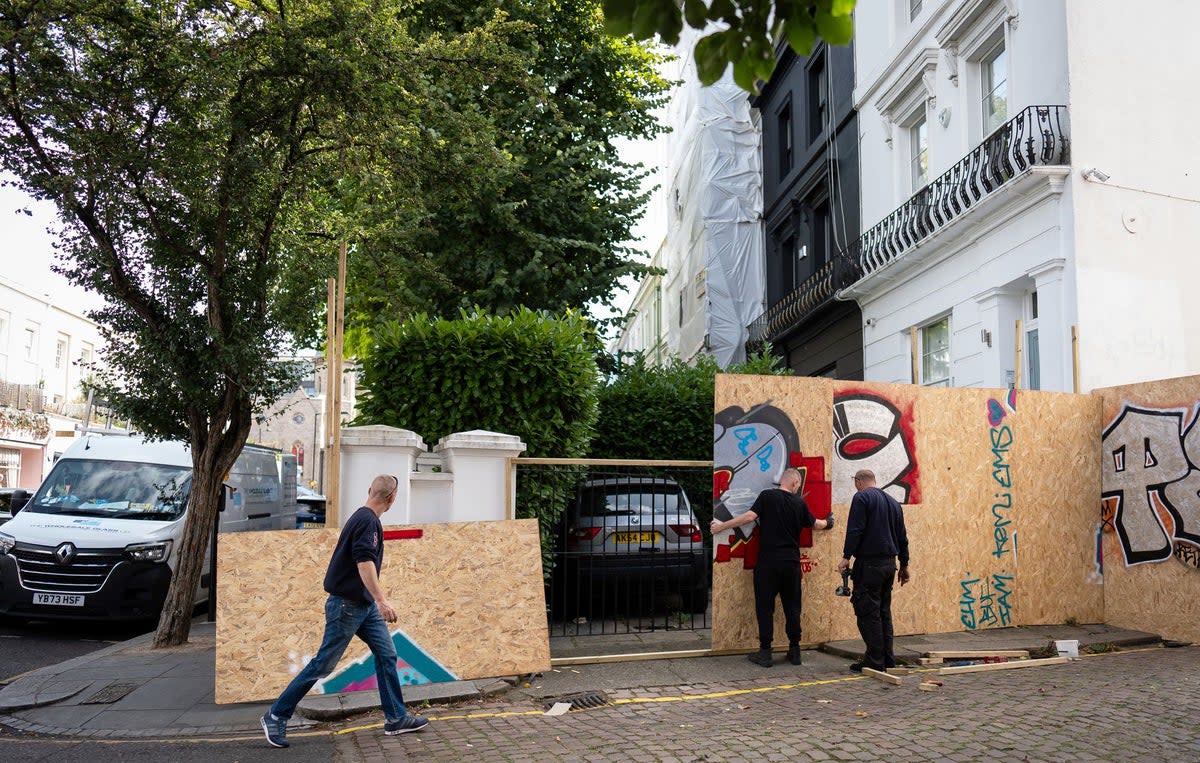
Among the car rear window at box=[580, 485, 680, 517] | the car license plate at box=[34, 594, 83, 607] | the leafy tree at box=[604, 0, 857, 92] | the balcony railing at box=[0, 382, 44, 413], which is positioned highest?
the balcony railing at box=[0, 382, 44, 413]

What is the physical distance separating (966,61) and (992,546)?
32.1 ft

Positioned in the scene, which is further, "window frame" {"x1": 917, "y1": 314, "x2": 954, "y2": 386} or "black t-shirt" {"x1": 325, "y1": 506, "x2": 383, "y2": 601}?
"window frame" {"x1": 917, "y1": 314, "x2": 954, "y2": 386}

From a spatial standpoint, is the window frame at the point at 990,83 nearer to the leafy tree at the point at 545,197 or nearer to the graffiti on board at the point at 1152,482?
the leafy tree at the point at 545,197

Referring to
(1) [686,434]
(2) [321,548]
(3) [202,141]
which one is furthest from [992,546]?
(3) [202,141]

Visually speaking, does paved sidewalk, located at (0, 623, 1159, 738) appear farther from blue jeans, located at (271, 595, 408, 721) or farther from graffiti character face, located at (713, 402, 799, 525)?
graffiti character face, located at (713, 402, 799, 525)

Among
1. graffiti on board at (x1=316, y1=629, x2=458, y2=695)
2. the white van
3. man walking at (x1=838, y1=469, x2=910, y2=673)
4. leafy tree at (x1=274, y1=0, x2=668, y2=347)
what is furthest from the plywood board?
leafy tree at (x1=274, y1=0, x2=668, y2=347)

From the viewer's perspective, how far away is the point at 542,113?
17.1 m

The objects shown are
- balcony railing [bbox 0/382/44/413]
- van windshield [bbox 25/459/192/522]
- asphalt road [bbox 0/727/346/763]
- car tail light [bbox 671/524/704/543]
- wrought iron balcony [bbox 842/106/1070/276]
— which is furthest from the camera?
balcony railing [bbox 0/382/44/413]

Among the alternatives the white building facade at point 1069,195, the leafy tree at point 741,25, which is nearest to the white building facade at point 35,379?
the white building facade at point 1069,195

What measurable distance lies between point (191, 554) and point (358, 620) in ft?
13.3

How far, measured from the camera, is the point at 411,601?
7.43 meters

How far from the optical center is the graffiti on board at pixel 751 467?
340 inches

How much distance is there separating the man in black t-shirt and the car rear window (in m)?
1.10

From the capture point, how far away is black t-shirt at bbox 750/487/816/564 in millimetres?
8133
